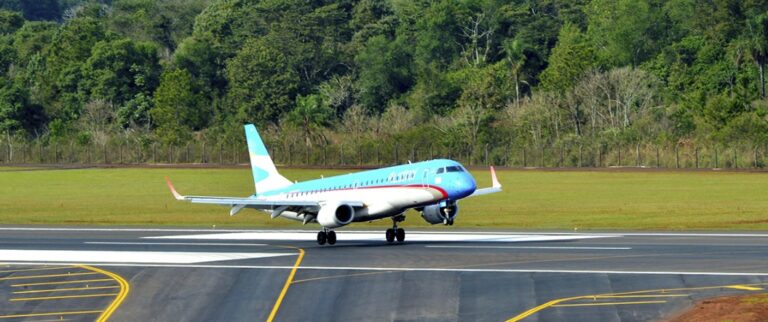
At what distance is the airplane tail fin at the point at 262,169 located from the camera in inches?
2399

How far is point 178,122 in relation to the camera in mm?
143250

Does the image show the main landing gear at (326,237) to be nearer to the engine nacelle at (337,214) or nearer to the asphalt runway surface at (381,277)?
the asphalt runway surface at (381,277)

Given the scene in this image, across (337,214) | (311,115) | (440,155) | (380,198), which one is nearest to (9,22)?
(311,115)

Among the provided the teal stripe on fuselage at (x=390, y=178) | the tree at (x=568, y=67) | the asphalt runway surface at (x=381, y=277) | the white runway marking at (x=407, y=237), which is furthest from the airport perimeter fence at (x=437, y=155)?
the teal stripe on fuselage at (x=390, y=178)

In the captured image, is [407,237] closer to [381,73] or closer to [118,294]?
[118,294]

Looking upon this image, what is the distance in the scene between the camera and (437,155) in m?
118

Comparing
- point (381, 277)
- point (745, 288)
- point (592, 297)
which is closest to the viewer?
point (592, 297)

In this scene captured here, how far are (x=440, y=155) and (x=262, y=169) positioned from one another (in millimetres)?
57357

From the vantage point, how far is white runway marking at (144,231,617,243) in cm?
5769

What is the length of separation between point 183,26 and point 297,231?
131 metres

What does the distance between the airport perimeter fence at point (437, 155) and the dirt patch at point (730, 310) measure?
72646 millimetres

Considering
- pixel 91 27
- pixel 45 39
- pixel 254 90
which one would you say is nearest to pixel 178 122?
pixel 254 90

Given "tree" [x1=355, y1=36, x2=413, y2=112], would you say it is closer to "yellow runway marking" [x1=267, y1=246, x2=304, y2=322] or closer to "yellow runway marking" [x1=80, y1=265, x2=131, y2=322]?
"yellow runway marking" [x1=267, y1=246, x2=304, y2=322]

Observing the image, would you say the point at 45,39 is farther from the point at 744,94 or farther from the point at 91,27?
the point at 744,94
